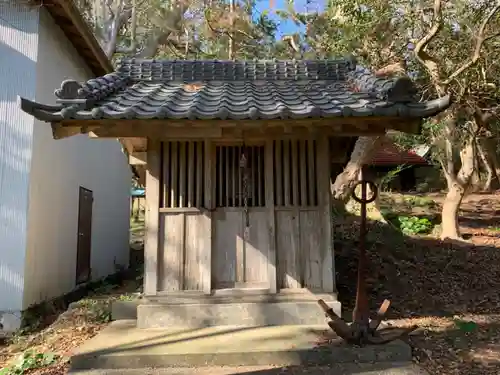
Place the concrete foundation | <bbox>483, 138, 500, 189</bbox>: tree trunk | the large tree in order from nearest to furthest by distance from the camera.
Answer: the concrete foundation < the large tree < <bbox>483, 138, 500, 189</bbox>: tree trunk

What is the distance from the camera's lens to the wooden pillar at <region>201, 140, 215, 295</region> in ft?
18.8

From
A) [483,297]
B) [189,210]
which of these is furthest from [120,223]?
[483,297]

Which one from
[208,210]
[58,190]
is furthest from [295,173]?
[58,190]

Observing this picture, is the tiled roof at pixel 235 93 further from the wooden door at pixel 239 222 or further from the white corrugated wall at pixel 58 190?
the white corrugated wall at pixel 58 190

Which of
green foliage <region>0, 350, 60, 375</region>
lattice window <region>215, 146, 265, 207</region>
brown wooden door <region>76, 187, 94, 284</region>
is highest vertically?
lattice window <region>215, 146, 265, 207</region>

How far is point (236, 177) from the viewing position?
598 centimetres

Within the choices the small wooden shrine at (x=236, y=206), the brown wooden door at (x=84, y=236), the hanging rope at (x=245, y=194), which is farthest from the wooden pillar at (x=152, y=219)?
the brown wooden door at (x=84, y=236)

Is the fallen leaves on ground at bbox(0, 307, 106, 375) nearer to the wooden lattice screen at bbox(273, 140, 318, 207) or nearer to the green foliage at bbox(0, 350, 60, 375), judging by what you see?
the green foliage at bbox(0, 350, 60, 375)

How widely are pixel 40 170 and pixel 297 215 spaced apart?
4.35 metres

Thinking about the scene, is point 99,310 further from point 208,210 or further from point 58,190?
point 58,190

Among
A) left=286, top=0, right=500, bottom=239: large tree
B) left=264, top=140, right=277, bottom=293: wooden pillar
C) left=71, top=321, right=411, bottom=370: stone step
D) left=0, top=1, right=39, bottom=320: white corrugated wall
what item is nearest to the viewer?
left=71, top=321, right=411, bottom=370: stone step

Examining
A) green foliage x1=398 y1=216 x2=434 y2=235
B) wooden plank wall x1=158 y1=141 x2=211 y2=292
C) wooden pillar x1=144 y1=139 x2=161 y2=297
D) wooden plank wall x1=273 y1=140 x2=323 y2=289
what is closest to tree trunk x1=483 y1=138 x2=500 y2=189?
green foliage x1=398 y1=216 x2=434 y2=235

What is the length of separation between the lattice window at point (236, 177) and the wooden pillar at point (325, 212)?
0.78 meters

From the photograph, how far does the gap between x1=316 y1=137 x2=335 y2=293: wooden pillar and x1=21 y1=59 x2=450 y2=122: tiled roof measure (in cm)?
77
